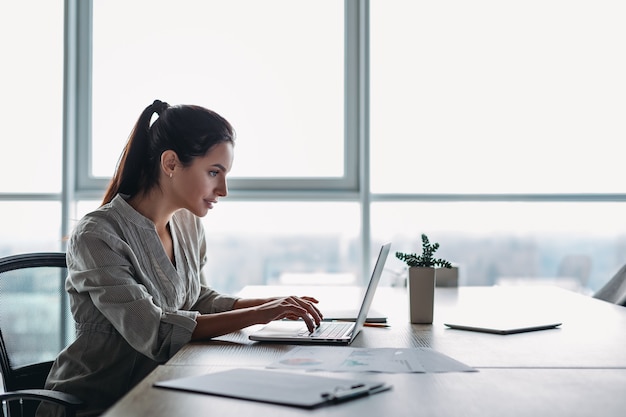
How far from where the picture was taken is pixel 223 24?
12.1ft

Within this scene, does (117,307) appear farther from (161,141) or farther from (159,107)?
(159,107)

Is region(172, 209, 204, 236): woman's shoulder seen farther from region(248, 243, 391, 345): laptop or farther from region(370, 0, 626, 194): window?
region(370, 0, 626, 194): window

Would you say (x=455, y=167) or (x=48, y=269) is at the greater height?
(x=455, y=167)

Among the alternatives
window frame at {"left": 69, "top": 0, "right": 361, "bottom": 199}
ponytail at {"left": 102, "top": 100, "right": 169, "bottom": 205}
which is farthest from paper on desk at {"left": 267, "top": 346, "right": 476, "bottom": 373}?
window frame at {"left": 69, "top": 0, "right": 361, "bottom": 199}

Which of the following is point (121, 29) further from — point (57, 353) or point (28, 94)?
point (57, 353)

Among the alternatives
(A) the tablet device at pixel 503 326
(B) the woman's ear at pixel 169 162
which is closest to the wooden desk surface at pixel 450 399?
(A) the tablet device at pixel 503 326

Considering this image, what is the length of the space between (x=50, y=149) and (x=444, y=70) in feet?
6.76

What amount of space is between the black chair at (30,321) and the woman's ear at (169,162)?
1.19 ft

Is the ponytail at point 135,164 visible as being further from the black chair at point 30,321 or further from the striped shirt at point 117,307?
the black chair at point 30,321

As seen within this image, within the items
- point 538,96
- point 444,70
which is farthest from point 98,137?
point 538,96

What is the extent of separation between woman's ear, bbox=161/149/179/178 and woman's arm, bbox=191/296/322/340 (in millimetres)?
478

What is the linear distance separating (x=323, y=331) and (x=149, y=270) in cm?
49

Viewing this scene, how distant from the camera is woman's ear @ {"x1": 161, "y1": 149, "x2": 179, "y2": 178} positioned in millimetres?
1958

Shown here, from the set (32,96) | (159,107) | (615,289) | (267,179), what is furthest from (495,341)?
(32,96)
